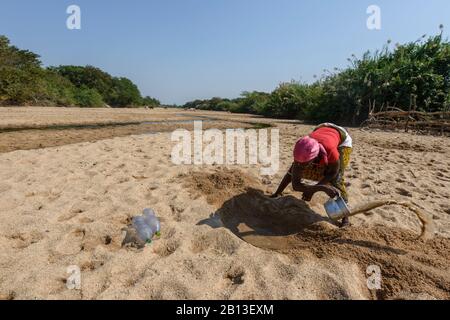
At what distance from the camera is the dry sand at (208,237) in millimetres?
1978

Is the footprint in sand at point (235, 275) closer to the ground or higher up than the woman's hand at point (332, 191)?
closer to the ground

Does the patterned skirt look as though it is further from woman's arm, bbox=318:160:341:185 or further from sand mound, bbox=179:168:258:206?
sand mound, bbox=179:168:258:206

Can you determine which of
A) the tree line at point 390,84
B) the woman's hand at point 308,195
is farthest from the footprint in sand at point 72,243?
the tree line at point 390,84

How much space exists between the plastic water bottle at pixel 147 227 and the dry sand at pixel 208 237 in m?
0.08

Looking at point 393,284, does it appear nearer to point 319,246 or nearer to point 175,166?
point 319,246

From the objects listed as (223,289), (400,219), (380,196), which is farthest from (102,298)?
(380,196)

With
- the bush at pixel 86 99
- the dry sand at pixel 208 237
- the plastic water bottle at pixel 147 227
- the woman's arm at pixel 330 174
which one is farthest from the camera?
the bush at pixel 86 99

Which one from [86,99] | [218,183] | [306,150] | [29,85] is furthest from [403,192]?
[86,99]

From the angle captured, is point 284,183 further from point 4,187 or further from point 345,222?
point 4,187

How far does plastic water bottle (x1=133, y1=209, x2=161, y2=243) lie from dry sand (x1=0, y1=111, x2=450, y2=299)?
0.27 ft

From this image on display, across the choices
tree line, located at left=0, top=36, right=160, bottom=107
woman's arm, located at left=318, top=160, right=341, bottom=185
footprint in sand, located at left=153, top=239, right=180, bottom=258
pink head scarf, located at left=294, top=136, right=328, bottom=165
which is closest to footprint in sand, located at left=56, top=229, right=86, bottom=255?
footprint in sand, located at left=153, top=239, right=180, bottom=258

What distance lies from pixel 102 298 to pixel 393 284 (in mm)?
1929

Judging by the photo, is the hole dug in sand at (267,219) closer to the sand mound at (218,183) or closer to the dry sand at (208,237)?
the dry sand at (208,237)

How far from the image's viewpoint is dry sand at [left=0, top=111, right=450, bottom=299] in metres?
1.98
